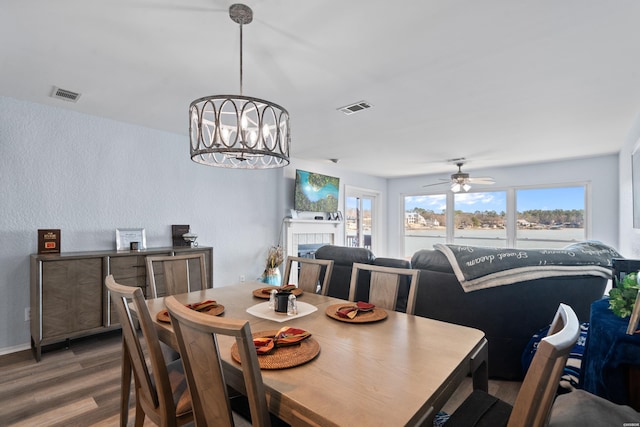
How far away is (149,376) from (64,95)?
109 inches

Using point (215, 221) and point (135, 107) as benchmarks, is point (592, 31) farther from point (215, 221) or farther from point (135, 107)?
point (215, 221)

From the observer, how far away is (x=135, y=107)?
3.16 meters

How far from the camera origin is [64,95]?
284cm

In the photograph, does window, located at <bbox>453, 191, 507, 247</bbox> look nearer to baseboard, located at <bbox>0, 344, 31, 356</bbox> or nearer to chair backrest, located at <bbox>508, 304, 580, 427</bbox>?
chair backrest, located at <bbox>508, 304, 580, 427</bbox>

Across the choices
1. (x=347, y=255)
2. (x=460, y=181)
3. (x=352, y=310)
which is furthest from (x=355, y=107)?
(x=460, y=181)

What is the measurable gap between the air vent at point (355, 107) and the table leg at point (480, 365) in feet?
7.63

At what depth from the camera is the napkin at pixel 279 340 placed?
4.05 ft

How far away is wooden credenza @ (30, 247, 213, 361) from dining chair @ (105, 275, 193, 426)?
190cm

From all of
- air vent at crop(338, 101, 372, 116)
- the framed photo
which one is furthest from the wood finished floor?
air vent at crop(338, 101, 372, 116)

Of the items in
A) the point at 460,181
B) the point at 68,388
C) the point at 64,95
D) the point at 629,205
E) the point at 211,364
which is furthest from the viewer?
the point at 460,181

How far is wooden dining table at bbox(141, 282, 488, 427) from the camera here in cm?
90

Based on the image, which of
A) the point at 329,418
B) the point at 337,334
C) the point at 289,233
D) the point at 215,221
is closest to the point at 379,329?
the point at 337,334

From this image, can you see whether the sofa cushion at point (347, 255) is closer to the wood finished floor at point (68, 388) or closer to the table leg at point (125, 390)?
the wood finished floor at point (68, 388)

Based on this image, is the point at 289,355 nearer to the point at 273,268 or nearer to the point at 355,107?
the point at 355,107
